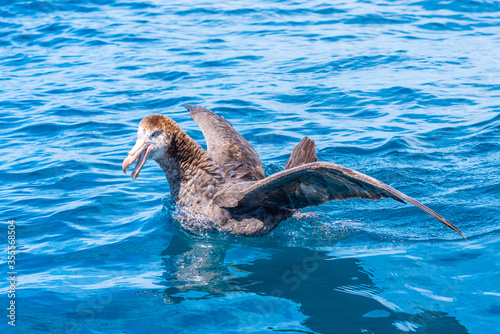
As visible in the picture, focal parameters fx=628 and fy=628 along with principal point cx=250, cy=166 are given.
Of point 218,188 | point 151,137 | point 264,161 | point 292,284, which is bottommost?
point 292,284

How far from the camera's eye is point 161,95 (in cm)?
1131

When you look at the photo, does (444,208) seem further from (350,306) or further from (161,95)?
(161,95)

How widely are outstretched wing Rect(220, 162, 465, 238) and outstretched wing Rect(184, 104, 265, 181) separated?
58cm

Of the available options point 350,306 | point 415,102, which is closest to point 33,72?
point 415,102

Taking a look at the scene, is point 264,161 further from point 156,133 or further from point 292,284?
Answer: point 292,284

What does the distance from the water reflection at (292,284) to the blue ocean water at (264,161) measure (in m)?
0.02

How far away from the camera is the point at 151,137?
20.7ft

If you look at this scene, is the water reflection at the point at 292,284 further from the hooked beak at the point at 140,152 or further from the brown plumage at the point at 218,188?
the hooked beak at the point at 140,152

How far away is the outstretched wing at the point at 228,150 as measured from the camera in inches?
275

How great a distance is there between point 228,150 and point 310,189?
185cm

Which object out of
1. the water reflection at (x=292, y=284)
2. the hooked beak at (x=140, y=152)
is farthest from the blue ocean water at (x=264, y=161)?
the hooked beak at (x=140, y=152)

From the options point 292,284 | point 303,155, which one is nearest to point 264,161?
point 303,155

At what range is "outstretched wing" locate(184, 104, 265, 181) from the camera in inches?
275

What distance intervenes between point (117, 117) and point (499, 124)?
5.92 metres
